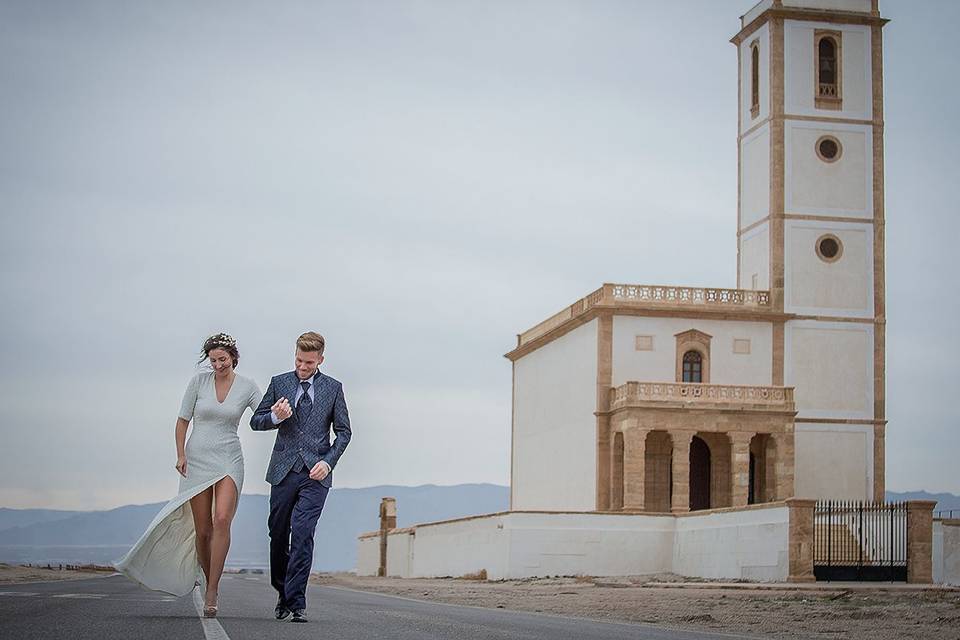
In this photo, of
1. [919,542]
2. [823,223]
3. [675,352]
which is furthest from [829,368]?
[919,542]

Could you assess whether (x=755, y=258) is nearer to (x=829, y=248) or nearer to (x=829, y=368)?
(x=829, y=248)

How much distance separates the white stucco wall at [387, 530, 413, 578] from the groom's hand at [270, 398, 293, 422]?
38.4 metres

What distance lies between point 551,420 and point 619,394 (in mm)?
7336

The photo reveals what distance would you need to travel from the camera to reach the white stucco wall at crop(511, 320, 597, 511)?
48.9 metres

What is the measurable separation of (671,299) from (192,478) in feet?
124

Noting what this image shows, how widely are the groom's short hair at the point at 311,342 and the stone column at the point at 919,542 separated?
20602mm

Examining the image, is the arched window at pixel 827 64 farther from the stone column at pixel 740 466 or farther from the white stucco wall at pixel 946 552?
the white stucco wall at pixel 946 552

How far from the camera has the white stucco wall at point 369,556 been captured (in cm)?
5819

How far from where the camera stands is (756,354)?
1935 inches

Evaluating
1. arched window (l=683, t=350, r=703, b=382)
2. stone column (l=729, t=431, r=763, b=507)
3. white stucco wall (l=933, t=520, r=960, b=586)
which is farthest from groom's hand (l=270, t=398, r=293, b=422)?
arched window (l=683, t=350, r=703, b=382)

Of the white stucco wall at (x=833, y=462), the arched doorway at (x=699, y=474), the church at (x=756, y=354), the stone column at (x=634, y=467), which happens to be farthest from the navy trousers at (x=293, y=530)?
the white stucco wall at (x=833, y=462)

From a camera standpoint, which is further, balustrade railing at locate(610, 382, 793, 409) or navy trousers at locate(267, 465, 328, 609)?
balustrade railing at locate(610, 382, 793, 409)

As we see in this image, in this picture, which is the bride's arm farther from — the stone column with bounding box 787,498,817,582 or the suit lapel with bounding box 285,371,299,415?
the stone column with bounding box 787,498,817,582

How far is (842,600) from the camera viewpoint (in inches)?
867
